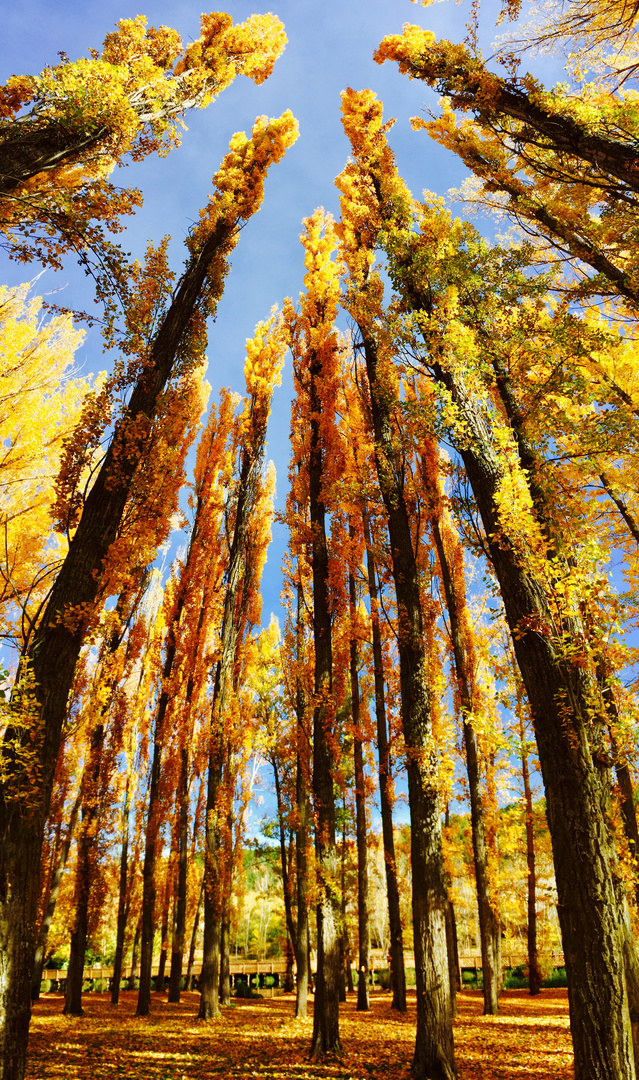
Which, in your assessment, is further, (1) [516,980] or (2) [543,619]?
(1) [516,980]

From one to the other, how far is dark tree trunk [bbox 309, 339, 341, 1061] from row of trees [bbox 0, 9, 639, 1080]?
0.15ft

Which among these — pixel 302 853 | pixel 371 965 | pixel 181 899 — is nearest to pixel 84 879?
pixel 181 899

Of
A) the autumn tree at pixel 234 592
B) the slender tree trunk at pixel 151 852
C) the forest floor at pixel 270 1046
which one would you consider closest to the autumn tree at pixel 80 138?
the autumn tree at pixel 234 592

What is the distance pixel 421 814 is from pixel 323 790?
2.63 meters

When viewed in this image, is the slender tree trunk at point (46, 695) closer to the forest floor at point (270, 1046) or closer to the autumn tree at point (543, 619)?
the forest floor at point (270, 1046)

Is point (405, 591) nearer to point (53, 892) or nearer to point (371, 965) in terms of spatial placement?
point (53, 892)

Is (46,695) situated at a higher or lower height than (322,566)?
lower

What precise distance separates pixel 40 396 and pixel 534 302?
425 inches

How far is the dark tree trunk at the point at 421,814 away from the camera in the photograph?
589 cm

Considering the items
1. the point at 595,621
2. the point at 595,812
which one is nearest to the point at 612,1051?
the point at 595,812

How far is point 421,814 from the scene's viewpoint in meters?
6.65

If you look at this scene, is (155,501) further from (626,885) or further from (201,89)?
(626,885)

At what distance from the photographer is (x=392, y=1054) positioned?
24.5 ft

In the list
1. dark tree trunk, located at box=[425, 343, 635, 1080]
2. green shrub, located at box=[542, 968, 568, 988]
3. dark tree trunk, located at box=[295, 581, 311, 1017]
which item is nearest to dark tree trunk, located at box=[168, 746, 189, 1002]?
dark tree trunk, located at box=[295, 581, 311, 1017]
